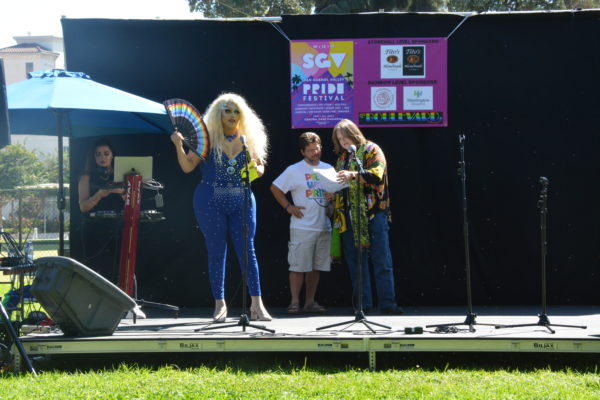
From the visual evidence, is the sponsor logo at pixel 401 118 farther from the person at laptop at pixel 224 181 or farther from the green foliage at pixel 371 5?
the green foliage at pixel 371 5

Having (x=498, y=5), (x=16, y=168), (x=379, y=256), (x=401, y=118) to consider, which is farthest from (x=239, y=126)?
(x=16, y=168)

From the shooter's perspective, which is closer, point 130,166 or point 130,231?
point 130,231

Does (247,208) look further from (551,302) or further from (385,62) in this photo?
(551,302)

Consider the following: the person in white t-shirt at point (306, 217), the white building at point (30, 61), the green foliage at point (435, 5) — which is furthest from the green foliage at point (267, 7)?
the white building at point (30, 61)

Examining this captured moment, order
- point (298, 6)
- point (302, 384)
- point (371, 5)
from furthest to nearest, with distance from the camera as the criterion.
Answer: point (298, 6) < point (371, 5) < point (302, 384)

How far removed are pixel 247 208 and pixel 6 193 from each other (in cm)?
797

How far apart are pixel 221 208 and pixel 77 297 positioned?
1.17 meters

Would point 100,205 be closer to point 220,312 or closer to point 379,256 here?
point 220,312

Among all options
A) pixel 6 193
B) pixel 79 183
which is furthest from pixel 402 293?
pixel 6 193

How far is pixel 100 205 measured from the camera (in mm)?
6918

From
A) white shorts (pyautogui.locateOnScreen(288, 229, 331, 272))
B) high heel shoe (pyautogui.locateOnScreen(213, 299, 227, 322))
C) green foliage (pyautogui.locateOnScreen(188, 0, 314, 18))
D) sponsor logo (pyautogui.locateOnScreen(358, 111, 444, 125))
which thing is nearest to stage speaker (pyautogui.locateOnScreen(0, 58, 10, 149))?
high heel shoe (pyautogui.locateOnScreen(213, 299, 227, 322))

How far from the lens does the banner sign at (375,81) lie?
6914mm

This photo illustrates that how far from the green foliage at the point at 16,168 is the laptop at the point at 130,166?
32.8m

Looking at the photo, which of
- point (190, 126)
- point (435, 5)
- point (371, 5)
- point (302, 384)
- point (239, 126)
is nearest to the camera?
point (302, 384)
